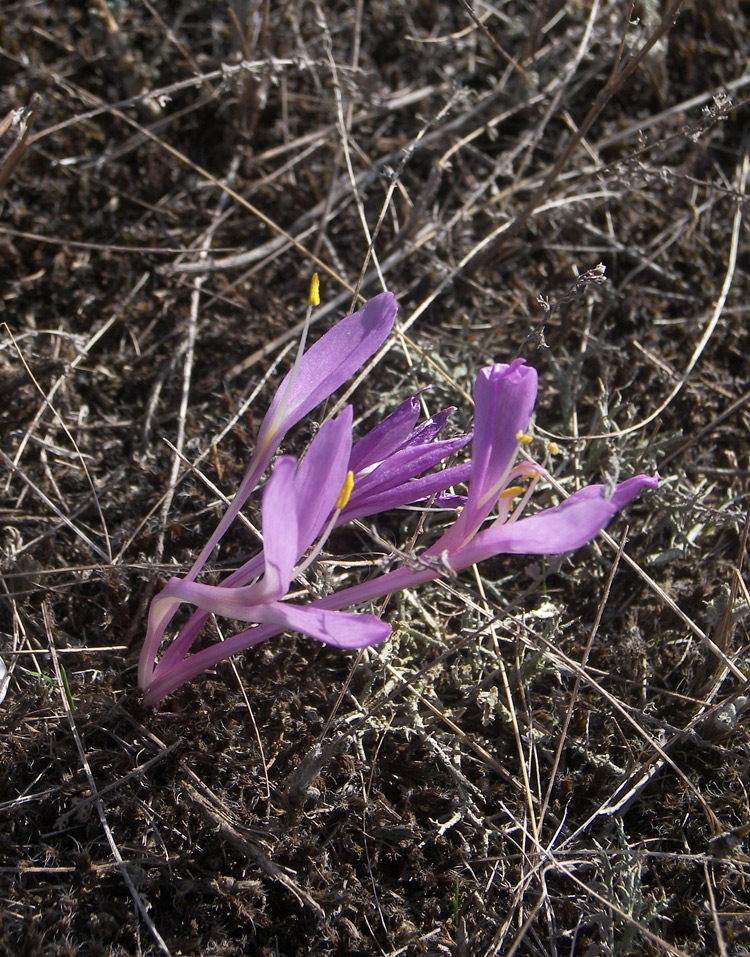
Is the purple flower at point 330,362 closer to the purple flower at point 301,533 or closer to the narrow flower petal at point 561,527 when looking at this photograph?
the purple flower at point 301,533

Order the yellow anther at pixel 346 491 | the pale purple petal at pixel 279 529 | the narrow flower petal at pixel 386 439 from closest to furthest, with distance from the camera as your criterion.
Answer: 1. the pale purple petal at pixel 279 529
2. the yellow anther at pixel 346 491
3. the narrow flower petal at pixel 386 439

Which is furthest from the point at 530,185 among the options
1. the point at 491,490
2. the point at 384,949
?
the point at 384,949

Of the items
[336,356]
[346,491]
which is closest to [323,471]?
[346,491]

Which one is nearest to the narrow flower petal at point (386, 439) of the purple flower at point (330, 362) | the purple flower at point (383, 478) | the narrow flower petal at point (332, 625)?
the purple flower at point (383, 478)

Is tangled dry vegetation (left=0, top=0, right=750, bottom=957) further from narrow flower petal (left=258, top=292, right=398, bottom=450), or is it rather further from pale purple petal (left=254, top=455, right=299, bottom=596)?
narrow flower petal (left=258, top=292, right=398, bottom=450)

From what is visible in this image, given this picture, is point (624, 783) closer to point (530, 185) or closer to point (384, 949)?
point (384, 949)

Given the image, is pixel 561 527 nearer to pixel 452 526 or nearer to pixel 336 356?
pixel 452 526
